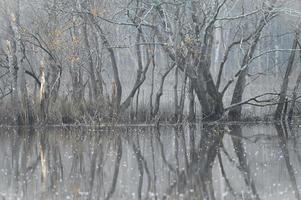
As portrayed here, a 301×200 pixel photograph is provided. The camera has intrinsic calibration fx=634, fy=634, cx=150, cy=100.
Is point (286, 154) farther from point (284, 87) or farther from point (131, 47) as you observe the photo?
point (131, 47)

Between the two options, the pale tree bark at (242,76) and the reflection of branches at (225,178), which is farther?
the pale tree bark at (242,76)

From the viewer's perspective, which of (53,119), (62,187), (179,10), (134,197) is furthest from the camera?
(53,119)

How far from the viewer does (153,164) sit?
1586 centimetres

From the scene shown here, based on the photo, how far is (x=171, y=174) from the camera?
14.0m

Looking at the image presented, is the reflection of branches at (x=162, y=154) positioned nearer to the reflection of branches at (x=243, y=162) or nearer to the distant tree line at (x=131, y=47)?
the reflection of branches at (x=243, y=162)

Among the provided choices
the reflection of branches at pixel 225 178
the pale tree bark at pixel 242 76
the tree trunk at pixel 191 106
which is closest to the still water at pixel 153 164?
the reflection of branches at pixel 225 178

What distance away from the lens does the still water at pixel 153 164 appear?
11.8m

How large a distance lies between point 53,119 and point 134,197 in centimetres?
1762

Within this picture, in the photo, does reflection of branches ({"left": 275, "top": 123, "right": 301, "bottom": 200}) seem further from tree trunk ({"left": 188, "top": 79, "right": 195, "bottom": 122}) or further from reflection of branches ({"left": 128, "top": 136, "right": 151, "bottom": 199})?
tree trunk ({"left": 188, "top": 79, "right": 195, "bottom": 122})

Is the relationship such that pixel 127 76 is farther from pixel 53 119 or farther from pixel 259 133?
pixel 259 133

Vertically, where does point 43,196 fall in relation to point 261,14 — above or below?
below

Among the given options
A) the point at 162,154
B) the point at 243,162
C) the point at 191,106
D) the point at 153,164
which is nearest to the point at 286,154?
the point at 243,162

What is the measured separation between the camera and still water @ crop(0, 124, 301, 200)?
11828mm

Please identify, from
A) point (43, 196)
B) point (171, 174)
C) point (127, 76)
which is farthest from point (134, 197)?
point (127, 76)
